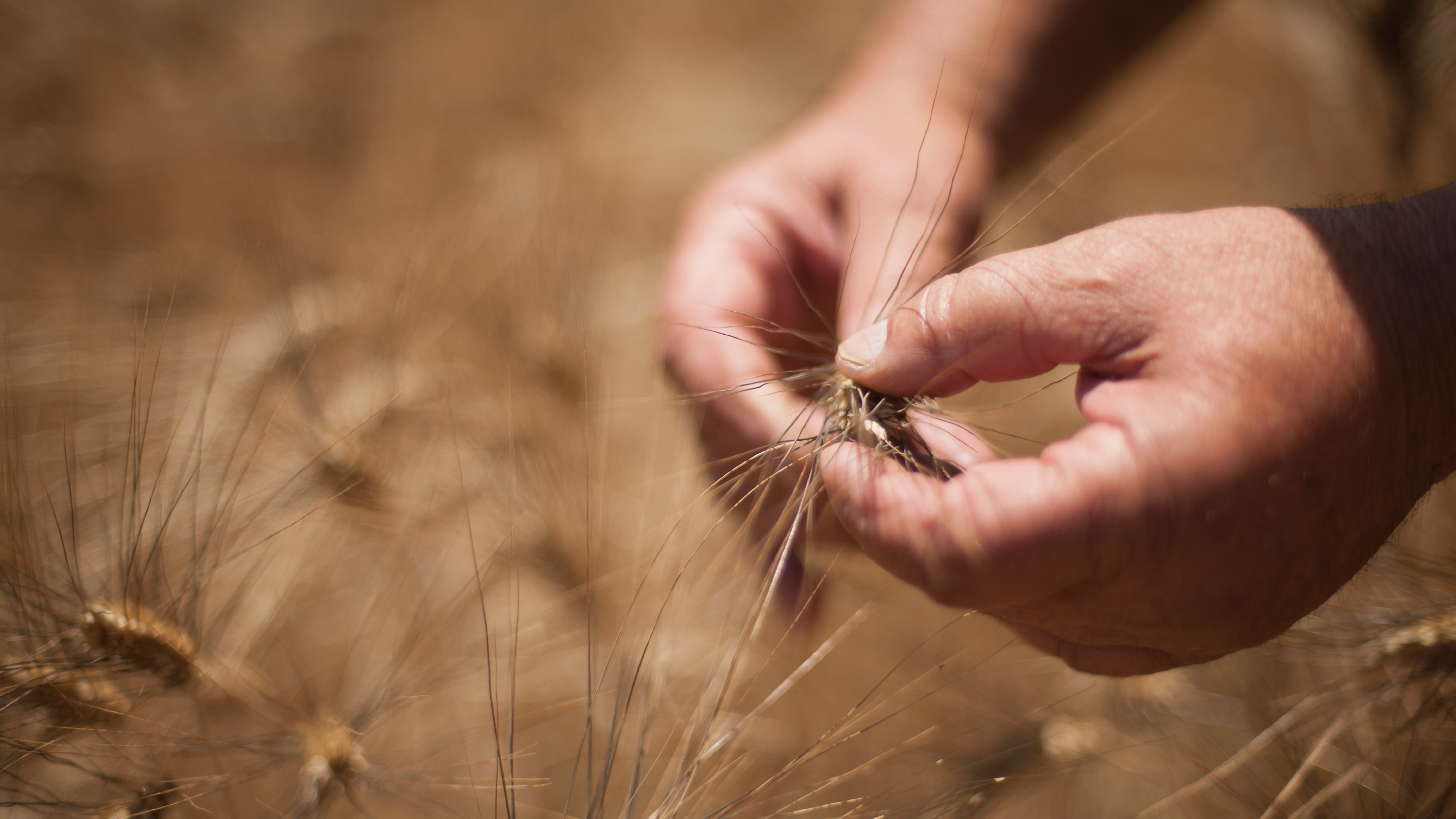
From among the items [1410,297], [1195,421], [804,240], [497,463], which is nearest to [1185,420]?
[1195,421]

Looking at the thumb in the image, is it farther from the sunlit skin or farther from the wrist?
the wrist

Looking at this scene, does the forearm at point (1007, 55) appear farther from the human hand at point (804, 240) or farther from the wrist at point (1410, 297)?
the wrist at point (1410, 297)

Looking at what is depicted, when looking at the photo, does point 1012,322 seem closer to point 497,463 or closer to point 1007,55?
point 1007,55

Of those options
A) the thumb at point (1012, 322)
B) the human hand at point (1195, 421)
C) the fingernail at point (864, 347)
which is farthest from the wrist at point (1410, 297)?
the fingernail at point (864, 347)

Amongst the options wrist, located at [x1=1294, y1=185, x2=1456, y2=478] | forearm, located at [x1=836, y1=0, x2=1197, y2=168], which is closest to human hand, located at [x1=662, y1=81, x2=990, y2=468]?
forearm, located at [x1=836, y1=0, x2=1197, y2=168]

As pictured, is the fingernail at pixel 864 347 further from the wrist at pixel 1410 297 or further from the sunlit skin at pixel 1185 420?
the wrist at pixel 1410 297

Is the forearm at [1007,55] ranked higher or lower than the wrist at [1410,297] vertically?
higher

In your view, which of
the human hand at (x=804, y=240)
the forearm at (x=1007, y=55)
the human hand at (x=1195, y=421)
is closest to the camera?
the human hand at (x=1195, y=421)

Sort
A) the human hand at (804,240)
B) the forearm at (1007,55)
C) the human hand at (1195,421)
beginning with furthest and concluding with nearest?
the forearm at (1007,55)
the human hand at (804,240)
the human hand at (1195,421)

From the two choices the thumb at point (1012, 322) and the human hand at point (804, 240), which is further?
the human hand at point (804, 240)

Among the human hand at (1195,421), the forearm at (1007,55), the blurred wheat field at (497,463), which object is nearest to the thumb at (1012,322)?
the human hand at (1195,421)
